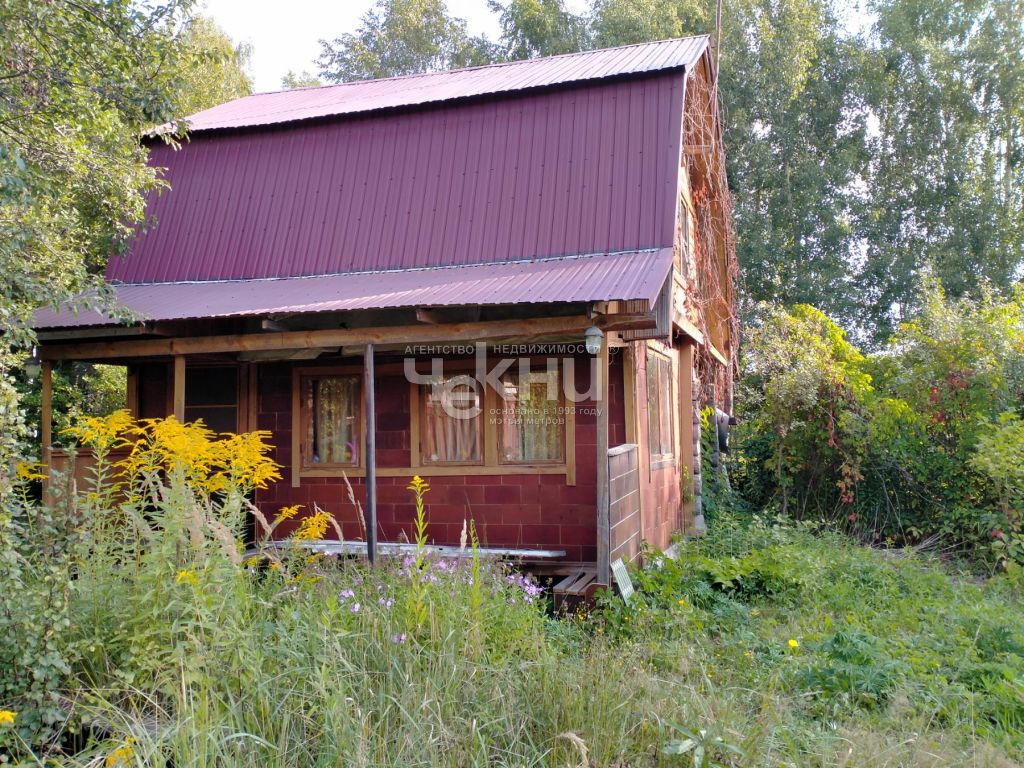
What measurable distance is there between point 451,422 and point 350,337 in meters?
1.94

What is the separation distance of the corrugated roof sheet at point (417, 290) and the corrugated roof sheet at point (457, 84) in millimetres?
2391

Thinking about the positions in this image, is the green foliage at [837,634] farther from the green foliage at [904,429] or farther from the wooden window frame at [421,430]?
the wooden window frame at [421,430]

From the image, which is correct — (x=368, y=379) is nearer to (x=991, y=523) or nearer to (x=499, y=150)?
(x=499, y=150)

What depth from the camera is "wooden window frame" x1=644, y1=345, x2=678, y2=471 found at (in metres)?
9.30

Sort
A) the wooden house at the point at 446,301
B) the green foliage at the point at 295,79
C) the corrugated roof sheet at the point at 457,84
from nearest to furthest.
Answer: the wooden house at the point at 446,301 < the corrugated roof sheet at the point at 457,84 < the green foliage at the point at 295,79

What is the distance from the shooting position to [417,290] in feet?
25.0

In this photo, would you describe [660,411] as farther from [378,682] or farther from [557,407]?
[378,682]

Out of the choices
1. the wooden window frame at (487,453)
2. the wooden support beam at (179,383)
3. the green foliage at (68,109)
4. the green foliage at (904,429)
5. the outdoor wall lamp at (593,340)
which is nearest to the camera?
the green foliage at (68,109)

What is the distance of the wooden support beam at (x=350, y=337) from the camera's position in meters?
7.18

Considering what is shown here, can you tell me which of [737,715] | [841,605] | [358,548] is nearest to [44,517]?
[737,715]

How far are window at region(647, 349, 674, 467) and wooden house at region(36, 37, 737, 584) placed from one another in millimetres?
Result: 64

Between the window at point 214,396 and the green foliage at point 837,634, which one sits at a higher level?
the window at point 214,396

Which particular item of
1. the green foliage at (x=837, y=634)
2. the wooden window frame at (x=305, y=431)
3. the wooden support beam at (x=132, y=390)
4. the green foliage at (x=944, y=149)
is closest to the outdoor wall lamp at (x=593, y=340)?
the green foliage at (x=837, y=634)

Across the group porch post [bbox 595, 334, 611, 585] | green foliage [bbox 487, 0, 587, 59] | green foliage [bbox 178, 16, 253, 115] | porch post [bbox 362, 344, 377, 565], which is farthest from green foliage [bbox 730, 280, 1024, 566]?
green foliage [bbox 487, 0, 587, 59]
